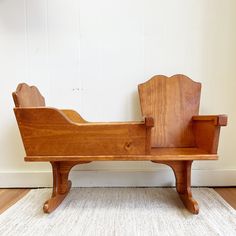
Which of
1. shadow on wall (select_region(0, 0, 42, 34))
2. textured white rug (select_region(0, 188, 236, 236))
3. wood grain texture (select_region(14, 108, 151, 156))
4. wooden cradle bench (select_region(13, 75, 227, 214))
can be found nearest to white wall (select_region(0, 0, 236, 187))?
shadow on wall (select_region(0, 0, 42, 34))

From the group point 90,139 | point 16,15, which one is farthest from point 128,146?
point 16,15

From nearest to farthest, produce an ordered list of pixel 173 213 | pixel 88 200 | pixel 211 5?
1. pixel 173 213
2. pixel 88 200
3. pixel 211 5

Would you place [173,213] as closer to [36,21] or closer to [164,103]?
[164,103]

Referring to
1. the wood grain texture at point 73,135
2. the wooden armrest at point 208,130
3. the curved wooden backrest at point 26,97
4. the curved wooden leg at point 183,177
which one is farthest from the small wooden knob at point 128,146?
the curved wooden backrest at point 26,97

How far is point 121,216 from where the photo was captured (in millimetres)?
971

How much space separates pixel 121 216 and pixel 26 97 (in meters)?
0.61

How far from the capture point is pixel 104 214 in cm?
99

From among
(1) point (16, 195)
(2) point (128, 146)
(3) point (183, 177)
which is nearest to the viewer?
(2) point (128, 146)

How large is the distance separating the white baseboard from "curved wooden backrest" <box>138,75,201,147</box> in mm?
232

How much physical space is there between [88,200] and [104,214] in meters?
0.18

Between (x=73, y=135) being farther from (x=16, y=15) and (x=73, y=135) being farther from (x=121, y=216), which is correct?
(x=16, y=15)

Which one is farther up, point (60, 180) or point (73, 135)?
point (73, 135)

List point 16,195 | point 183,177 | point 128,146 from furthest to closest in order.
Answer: point 16,195 < point 183,177 < point 128,146

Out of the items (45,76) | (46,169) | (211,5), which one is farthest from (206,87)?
(46,169)
